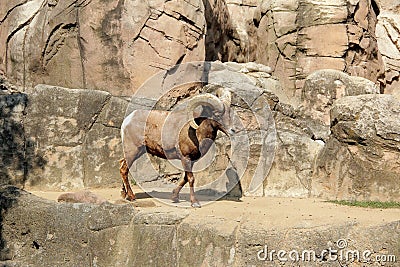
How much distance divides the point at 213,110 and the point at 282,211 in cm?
168

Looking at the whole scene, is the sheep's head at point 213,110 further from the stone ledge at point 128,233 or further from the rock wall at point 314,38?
the rock wall at point 314,38

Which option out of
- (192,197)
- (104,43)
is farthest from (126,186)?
(104,43)

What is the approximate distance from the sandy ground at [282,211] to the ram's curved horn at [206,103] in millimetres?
1184

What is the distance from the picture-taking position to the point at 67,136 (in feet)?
31.8

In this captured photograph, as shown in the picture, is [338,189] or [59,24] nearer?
[338,189]

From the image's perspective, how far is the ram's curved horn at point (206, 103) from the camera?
26.2 ft

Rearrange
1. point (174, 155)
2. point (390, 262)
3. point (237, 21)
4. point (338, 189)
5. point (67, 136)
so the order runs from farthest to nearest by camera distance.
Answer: point (237, 21) < point (67, 136) < point (338, 189) < point (174, 155) < point (390, 262)

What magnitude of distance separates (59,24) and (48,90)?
3.70 meters

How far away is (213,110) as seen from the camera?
8.05m

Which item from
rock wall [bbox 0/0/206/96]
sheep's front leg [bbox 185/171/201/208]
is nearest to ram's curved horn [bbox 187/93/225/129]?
sheep's front leg [bbox 185/171/201/208]

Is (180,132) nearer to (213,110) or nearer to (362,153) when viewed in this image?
(213,110)

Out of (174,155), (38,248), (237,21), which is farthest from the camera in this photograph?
(237,21)

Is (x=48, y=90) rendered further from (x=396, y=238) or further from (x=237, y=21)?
(x=237, y=21)

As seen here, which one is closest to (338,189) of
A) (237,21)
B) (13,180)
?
(13,180)
